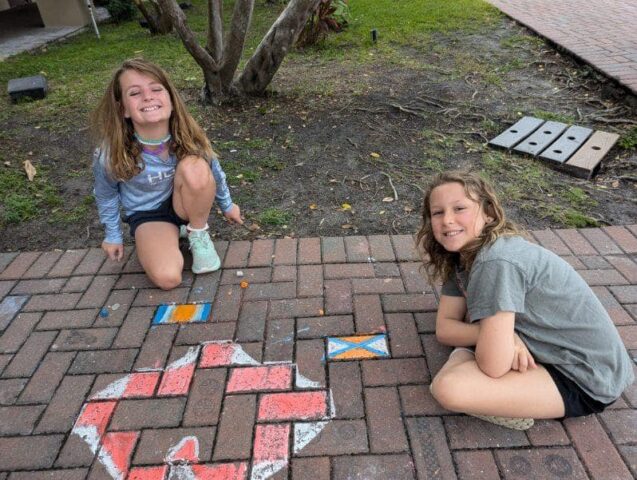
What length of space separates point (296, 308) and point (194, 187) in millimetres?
839

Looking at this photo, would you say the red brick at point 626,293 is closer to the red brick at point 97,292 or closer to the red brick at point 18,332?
the red brick at point 97,292

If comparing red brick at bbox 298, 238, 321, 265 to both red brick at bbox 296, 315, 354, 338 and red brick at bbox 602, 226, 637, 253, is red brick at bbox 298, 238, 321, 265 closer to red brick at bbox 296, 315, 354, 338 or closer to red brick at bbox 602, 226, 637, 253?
red brick at bbox 296, 315, 354, 338

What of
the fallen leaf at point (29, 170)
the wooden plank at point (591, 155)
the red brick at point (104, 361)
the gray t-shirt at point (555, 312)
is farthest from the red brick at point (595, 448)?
the fallen leaf at point (29, 170)

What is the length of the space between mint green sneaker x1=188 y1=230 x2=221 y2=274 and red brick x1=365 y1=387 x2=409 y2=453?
1.18 meters

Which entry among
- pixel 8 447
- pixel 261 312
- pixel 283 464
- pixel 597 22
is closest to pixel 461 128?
pixel 261 312

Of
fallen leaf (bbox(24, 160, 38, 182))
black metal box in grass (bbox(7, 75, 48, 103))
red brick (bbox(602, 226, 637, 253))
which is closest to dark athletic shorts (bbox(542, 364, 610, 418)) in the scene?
red brick (bbox(602, 226, 637, 253))

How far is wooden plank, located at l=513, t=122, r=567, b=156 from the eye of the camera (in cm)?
393

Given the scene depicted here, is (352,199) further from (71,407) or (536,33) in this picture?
(536,33)

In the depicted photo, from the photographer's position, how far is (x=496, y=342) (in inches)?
69.2

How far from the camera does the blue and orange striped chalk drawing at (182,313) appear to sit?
2.46 meters

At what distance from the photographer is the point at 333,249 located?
298 cm

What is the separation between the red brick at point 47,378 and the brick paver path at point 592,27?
5173 mm

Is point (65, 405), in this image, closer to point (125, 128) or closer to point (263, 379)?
point (263, 379)

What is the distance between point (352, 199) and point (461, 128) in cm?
154
